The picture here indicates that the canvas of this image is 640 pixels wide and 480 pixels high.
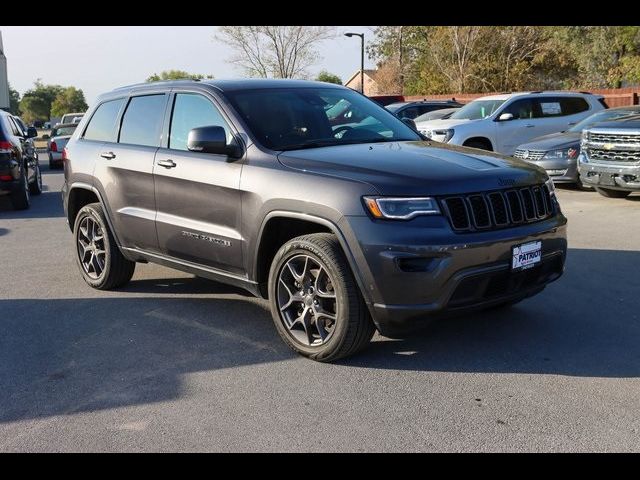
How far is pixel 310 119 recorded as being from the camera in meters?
5.21

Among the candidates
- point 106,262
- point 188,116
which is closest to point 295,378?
point 188,116

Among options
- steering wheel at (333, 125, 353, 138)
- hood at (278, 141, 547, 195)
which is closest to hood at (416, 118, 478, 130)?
steering wheel at (333, 125, 353, 138)

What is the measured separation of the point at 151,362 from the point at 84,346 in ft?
2.11

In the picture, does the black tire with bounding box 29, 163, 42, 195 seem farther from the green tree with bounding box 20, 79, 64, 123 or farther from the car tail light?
the green tree with bounding box 20, 79, 64, 123

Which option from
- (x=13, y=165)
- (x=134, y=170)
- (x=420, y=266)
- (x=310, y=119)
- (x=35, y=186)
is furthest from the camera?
(x=35, y=186)

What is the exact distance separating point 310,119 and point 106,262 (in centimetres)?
233

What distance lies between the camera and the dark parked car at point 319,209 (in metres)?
3.99

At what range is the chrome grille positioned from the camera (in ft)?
32.5

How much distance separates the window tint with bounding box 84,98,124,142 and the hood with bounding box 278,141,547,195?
2291 mm

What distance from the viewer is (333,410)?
3.74 metres

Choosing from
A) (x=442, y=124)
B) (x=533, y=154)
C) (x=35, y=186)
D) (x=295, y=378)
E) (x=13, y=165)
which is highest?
(x=442, y=124)

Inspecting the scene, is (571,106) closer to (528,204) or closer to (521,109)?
(521,109)
